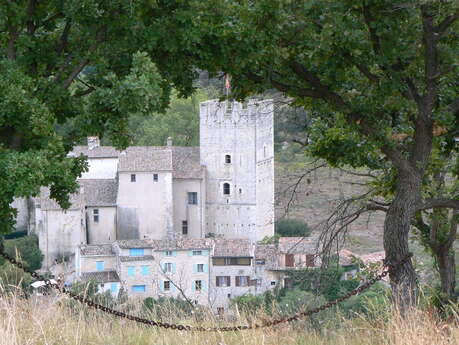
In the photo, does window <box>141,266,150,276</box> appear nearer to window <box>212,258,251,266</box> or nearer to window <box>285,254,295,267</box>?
window <box>212,258,251,266</box>

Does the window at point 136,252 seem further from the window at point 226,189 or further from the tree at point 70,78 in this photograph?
the tree at point 70,78

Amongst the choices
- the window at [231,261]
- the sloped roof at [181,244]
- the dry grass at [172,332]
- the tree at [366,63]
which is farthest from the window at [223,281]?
the dry grass at [172,332]

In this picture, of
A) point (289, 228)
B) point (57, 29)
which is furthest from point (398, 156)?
point (289, 228)

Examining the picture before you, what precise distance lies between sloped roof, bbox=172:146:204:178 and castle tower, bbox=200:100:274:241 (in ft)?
1.41

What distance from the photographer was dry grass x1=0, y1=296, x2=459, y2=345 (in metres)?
4.52

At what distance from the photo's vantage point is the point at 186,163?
39000 millimetres

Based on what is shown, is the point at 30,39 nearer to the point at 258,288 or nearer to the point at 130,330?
the point at 130,330

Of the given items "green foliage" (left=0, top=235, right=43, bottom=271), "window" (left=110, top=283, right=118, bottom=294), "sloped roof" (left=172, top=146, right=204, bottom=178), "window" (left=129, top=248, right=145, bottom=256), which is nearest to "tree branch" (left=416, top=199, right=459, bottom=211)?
"window" (left=110, top=283, right=118, bottom=294)

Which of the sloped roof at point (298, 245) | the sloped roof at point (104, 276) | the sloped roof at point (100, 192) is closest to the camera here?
the sloped roof at point (298, 245)

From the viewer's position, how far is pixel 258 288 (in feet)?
101

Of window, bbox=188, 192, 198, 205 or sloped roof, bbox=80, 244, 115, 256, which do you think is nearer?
sloped roof, bbox=80, 244, 115, 256

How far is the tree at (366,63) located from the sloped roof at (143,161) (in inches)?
1188

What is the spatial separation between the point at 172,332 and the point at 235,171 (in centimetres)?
3486

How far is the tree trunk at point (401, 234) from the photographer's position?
5.79 m
